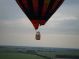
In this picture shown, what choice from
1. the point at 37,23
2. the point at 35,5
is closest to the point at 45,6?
the point at 35,5

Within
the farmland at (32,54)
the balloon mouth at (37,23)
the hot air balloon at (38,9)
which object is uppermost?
the farmland at (32,54)

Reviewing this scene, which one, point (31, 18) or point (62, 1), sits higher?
point (62, 1)

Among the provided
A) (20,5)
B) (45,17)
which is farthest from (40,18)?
(20,5)

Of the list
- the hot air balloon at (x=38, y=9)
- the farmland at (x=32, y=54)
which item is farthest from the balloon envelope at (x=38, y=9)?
the farmland at (x=32, y=54)

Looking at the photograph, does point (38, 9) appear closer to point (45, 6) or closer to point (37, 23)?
point (45, 6)

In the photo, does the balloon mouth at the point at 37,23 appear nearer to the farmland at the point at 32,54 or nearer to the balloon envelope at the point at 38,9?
the balloon envelope at the point at 38,9

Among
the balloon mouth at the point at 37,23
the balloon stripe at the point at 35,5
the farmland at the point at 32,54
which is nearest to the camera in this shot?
the balloon stripe at the point at 35,5

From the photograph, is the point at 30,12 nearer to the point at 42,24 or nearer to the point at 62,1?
the point at 42,24

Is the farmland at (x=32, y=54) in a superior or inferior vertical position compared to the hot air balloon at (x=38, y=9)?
superior
